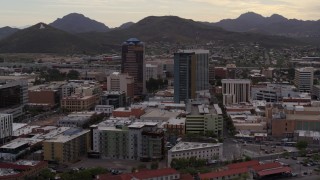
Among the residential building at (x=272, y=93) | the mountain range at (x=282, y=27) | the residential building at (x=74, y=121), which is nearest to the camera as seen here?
the residential building at (x=74, y=121)

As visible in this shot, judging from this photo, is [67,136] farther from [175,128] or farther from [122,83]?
[122,83]

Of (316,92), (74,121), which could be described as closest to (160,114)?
(74,121)

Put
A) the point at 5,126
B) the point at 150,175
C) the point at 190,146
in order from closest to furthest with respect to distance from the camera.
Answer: the point at 150,175 → the point at 190,146 → the point at 5,126

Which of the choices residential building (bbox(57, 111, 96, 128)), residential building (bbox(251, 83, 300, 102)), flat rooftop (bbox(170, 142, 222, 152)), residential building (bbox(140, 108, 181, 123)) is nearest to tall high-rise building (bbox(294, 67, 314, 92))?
residential building (bbox(251, 83, 300, 102))

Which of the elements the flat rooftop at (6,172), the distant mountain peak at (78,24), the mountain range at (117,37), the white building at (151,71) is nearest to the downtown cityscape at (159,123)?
the flat rooftop at (6,172)

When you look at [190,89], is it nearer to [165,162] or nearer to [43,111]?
[43,111]

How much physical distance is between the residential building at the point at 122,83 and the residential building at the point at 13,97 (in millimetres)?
4700

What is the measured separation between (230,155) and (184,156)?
5.12 feet

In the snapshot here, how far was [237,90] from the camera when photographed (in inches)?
821

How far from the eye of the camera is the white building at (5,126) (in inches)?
538

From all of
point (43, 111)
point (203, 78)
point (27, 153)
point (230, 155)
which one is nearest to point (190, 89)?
point (203, 78)

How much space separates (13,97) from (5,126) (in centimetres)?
402

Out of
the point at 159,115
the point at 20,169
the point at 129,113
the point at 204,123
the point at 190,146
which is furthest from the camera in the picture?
the point at 129,113

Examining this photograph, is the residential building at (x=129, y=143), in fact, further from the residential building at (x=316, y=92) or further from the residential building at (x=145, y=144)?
the residential building at (x=316, y=92)
